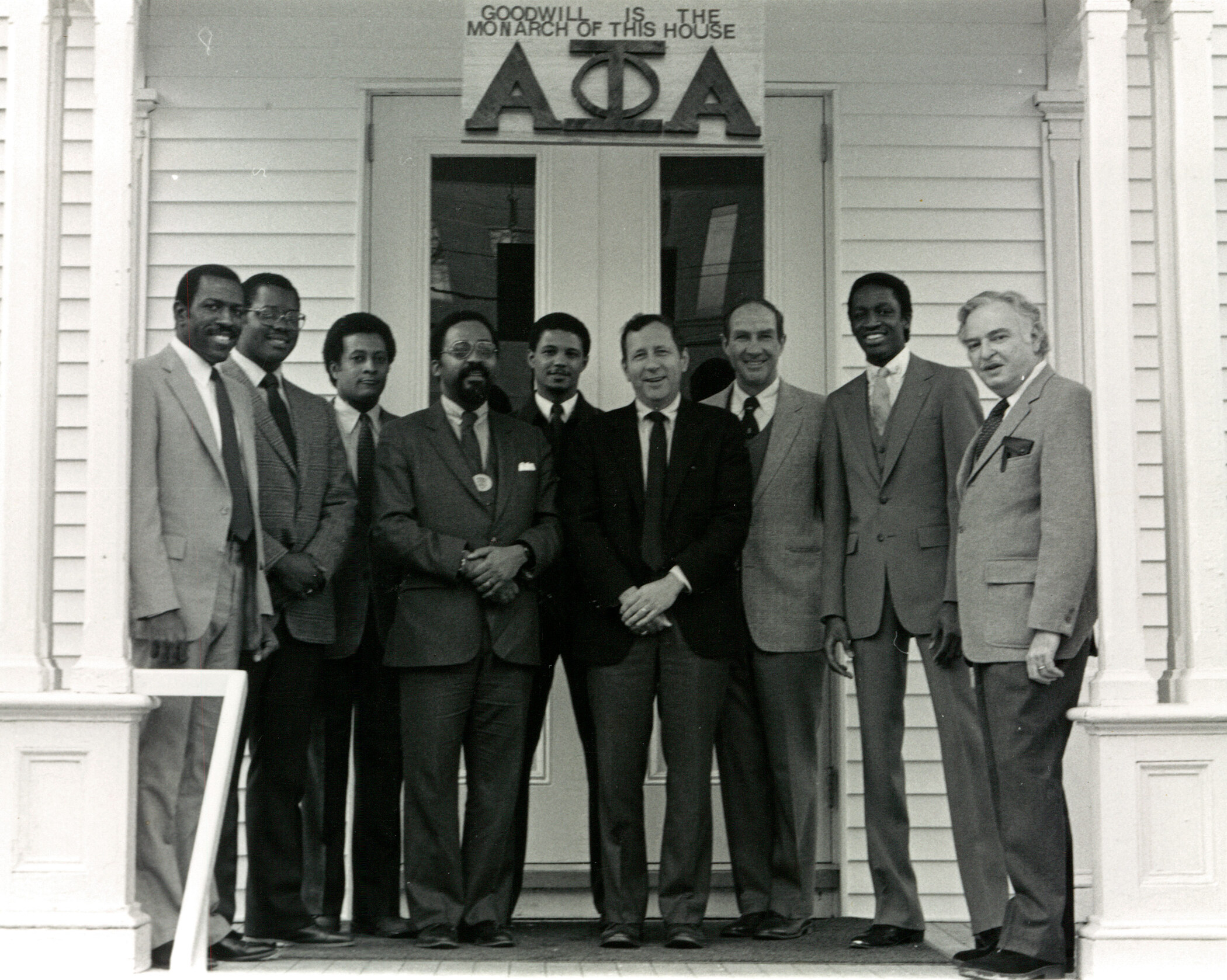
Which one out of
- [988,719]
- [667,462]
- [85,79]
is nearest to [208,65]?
[85,79]

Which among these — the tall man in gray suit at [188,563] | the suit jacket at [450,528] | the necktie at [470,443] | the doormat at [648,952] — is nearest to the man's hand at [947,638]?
the doormat at [648,952]

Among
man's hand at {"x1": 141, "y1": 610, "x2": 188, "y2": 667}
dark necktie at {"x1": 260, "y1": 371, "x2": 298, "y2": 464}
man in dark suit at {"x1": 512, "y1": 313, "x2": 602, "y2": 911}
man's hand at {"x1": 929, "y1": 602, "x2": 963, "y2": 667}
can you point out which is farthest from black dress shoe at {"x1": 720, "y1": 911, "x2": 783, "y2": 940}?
dark necktie at {"x1": 260, "y1": 371, "x2": 298, "y2": 464}

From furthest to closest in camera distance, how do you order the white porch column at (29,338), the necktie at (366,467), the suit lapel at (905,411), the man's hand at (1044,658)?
the necktie at (366,467)
the suit lapel at (905,411)
the white porch column at (29,338)
the man's hand at (1044,658)

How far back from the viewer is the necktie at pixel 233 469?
5.43 m

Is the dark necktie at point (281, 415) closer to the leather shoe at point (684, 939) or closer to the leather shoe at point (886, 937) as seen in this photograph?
the leather shoe at point (684, 939)

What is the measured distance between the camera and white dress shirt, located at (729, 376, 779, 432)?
6188 mm

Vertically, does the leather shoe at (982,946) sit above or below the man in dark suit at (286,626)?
below

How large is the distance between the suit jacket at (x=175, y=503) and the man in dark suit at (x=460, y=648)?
54cm

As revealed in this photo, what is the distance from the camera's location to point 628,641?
5680 millimetres

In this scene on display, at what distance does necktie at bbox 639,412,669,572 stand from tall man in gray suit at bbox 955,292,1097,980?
3.44ft

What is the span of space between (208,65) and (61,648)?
2440mm

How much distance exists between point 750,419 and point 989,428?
3.64ft

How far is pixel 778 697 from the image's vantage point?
19.3ft

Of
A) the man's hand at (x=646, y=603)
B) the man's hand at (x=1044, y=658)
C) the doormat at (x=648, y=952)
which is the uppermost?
the man's hand at (x=646, y=603)
